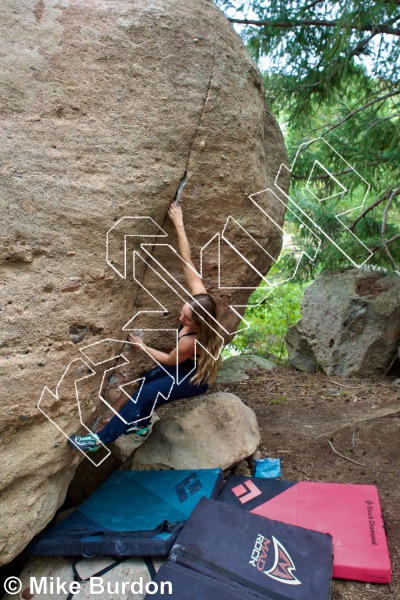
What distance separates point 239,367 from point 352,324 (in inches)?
62.4

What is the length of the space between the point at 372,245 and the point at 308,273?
1.35 metres

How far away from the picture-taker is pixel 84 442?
3.30 m

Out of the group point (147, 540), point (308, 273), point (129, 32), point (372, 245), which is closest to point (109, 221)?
point (129, 32)

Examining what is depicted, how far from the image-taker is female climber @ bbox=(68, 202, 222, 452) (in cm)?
350

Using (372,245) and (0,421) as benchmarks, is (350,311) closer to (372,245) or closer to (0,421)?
(372,245)

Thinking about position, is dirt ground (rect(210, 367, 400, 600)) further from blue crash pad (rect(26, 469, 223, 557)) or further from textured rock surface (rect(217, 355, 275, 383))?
blue crash pad (rect(26, 469, 223, 557))

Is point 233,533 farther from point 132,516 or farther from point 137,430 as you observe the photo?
point 137,430

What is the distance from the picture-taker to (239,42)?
3713 mm

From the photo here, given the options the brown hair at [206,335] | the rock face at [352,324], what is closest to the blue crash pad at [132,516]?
the brown hair at [206,335]

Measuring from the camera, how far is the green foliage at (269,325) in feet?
29.7

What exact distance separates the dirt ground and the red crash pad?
0.11 meters

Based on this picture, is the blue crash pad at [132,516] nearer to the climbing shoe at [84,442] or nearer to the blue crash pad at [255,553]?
the blue crash pad at [255,553]

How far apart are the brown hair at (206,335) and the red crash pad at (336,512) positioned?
2.74 ft
